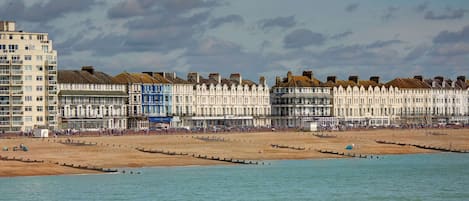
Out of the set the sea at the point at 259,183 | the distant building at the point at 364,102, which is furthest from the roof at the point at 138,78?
the sea at the point at 259,183

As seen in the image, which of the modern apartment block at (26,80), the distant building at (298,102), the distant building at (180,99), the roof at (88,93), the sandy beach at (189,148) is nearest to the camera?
the sandy beach at (189,148)

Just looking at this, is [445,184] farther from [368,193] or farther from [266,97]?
[266,97]

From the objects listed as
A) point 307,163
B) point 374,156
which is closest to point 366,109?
point 374,156

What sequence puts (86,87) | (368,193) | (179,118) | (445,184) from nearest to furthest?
(368,193)
(445,184)
(86,87)
(179,118)

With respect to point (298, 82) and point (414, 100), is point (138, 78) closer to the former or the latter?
point (298, 82)

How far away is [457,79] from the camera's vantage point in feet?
599

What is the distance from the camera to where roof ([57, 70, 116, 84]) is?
398 ft

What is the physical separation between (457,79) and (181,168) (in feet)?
362

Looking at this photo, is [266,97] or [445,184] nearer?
[445,184]

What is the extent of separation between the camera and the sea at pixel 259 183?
61.6 m

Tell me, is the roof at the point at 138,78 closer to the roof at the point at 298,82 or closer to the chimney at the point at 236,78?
the chimney at the point at 236,78

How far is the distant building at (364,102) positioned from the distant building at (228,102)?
1090 centimetres

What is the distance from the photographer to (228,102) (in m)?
143

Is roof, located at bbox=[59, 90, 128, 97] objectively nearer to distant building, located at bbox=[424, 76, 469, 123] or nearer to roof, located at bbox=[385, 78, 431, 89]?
roof, located at bbox=[385, 78, 431, 89]
